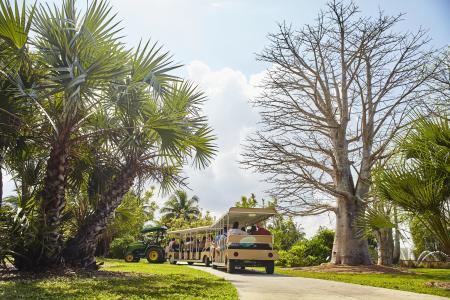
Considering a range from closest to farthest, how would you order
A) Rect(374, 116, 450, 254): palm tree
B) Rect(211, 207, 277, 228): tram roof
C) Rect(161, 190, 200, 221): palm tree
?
Rect(374, 116, 450, 254): palm tree → Rect(211, 207, 277, 228): tram roof → Rect(161, 190, 200, 221): palm tree

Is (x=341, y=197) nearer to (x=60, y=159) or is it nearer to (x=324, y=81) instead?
(x=324, y=81)

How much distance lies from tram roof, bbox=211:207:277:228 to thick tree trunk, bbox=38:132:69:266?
7.11 meters

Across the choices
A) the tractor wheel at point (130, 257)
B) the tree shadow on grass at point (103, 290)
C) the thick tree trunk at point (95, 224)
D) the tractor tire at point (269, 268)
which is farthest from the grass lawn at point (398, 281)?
the tractor wheel at point (130, 257)

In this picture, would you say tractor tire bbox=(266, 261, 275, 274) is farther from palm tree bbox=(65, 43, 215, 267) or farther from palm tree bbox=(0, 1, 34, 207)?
palm tree bbox=(0, 1, 34, 207)

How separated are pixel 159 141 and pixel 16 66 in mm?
4080

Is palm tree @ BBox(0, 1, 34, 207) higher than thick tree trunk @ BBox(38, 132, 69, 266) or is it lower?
higher

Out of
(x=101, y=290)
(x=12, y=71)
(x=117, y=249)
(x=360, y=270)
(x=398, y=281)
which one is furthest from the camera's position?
(x=117, y=249)

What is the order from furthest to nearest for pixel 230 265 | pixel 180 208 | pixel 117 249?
pixel 180 208 < pixel 117 249 < pixel 230 265

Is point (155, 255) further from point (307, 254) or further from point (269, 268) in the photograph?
point (269, 268)

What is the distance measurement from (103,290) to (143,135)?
5.38 m

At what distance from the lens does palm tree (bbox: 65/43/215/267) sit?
11047 mm

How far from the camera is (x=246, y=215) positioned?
17.2 m

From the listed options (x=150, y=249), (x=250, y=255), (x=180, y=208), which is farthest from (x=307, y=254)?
(x=180, y=208)

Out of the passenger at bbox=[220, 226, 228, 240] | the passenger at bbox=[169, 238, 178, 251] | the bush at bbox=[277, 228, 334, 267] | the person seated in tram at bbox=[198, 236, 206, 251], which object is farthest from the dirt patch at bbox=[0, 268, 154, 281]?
the bush at bbox=[277, 228, 334, 267]
